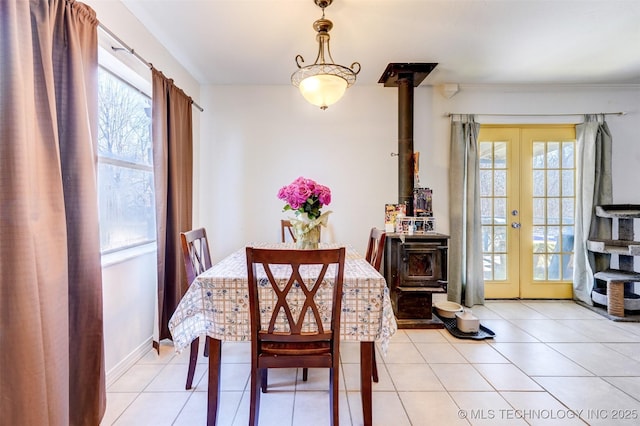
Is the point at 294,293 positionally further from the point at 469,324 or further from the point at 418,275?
the point at 469,324

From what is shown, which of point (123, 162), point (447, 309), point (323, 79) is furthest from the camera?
point (447, 309)

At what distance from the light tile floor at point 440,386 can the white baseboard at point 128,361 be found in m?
0.04

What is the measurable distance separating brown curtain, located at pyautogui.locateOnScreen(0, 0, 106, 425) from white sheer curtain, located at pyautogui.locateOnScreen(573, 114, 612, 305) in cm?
464

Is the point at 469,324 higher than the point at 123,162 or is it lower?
lower

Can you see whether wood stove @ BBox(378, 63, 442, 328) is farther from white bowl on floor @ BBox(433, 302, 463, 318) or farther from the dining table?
the dining table

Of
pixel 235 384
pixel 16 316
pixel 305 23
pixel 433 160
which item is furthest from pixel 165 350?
pixel 433 160

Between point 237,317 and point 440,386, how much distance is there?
142 cm

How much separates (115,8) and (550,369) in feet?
12.9

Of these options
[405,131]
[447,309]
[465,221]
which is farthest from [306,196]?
[465,221]

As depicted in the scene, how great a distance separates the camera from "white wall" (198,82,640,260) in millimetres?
3484

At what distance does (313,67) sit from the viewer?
6.54ft

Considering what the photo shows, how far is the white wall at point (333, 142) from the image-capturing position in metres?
3.48

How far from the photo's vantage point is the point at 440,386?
1.89 m

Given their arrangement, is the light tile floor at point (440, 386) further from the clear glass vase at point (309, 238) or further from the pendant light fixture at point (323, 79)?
the pendant light fixture at point (323, 79)
